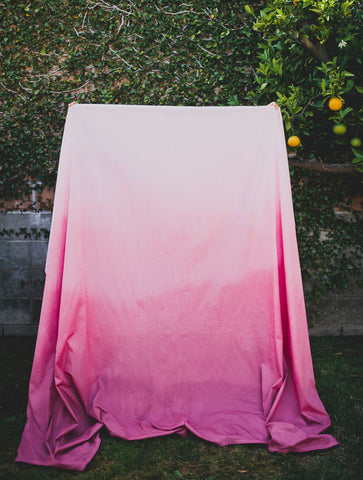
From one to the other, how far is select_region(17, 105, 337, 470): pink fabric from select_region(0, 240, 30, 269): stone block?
1582 mm

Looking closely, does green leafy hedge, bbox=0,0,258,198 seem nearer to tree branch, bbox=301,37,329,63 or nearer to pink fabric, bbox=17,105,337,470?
tree branch, bbox=301,37,329,63

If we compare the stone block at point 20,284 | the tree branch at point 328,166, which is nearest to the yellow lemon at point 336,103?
the tree branch at point 328,166

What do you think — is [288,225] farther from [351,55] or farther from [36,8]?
[36,8]

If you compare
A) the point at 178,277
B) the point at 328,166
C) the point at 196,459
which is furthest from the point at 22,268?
the point at 328,166

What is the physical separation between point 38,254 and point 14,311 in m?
0.55

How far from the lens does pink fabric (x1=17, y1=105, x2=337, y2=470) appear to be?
6.34 feet

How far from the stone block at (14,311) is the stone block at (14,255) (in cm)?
30

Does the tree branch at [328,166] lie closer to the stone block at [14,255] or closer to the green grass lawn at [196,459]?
the green grass lawn at [196,459]

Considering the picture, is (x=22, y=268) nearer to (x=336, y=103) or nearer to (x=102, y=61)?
(x=102, y=61)

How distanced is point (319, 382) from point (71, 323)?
1713 millimetres

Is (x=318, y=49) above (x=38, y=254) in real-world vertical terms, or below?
above

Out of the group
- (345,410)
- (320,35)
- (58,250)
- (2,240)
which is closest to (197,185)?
(58,250)

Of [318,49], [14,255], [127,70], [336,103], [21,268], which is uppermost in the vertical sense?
[127,70]

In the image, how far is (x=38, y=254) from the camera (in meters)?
3.32
